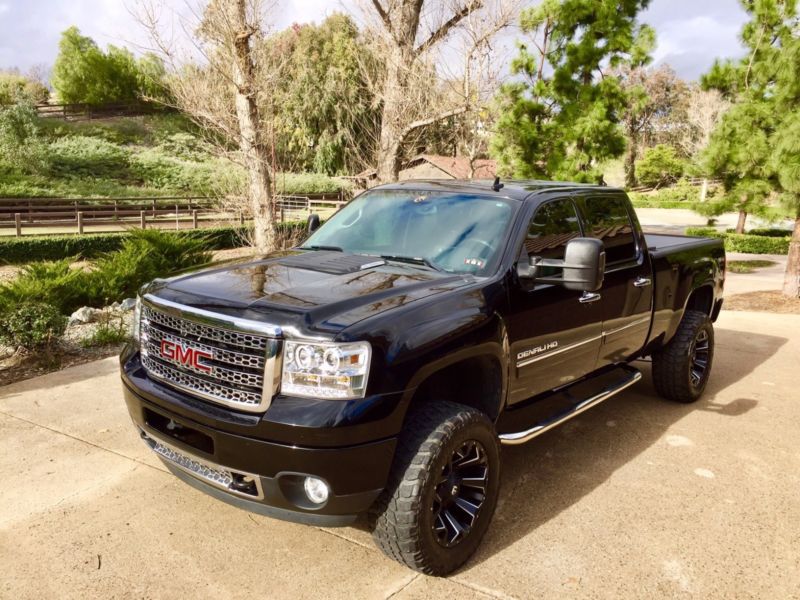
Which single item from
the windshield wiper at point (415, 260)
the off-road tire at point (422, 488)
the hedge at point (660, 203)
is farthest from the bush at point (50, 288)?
the hedge at point (660, 203)

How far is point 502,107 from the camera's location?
1516 centimetres

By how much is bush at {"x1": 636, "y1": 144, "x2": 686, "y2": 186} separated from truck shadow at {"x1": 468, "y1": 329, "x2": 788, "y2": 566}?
174 ft

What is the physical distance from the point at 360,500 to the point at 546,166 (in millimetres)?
14127

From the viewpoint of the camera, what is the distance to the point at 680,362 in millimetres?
5383

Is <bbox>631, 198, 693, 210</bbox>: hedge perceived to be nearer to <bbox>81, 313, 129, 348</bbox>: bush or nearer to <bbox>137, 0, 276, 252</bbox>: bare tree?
<bbox>137, 0, 276, 252</bbox>: bare tree

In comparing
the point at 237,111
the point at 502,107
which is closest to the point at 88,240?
the point at 237,111

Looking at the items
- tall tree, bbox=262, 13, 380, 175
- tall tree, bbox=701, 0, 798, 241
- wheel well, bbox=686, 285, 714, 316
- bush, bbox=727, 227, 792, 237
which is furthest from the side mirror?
tall tree, bbox=262, 13, 380, 175

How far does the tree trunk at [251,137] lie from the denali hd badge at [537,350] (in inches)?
305

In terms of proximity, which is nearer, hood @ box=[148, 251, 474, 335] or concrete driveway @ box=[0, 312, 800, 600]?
hood @ box=[148, 251, 474, 335]

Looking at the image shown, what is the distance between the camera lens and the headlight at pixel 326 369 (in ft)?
8.82

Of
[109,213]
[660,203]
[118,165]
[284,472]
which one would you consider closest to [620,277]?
[284,472]

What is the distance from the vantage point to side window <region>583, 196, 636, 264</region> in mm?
4523

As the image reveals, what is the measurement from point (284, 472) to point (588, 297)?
2.36 m

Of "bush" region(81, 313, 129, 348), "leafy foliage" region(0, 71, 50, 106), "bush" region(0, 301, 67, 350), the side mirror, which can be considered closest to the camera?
the side mirror
